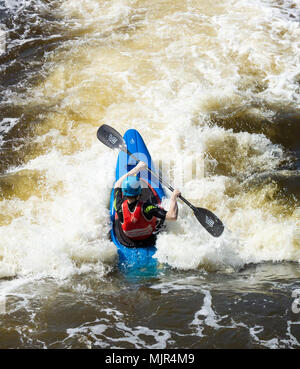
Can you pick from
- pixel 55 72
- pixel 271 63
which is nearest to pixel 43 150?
pixel 55 72

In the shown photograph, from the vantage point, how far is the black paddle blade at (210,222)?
14.6ft

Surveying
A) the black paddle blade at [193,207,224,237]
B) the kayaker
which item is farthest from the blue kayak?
the black paddle blade at [193,207,224,237]

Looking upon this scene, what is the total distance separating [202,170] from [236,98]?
1.86 meters

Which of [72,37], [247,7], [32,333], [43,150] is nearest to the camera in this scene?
[32,333]

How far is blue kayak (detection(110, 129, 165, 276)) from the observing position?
4.27 m

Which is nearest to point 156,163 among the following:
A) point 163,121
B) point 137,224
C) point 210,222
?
point 163,121

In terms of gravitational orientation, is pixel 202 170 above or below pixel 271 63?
below

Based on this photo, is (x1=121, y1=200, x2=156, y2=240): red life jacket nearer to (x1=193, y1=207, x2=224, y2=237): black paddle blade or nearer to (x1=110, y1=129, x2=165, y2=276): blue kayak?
(x1=110, y1=129, x2=165, y2=276): blue kayak

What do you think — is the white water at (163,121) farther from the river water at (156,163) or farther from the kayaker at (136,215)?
Result: the kayaker at (136,215)

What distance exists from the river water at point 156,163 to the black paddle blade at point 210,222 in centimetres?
17

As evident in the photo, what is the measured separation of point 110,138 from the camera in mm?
5703

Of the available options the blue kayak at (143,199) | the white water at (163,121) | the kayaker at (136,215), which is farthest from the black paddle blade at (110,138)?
the kayaker at (136,215)

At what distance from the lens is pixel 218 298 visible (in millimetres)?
3543

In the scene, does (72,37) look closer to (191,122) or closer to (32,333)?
(191,122)
